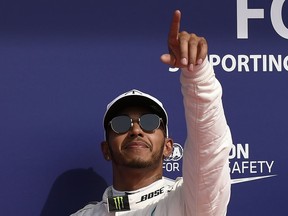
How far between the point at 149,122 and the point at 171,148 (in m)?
0.16

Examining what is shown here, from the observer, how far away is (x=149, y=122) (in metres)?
2.29

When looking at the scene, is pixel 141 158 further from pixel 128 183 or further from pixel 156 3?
pixel 156 3

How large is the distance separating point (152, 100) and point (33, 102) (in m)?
0.41

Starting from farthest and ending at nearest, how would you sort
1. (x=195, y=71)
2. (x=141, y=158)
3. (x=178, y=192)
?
(x=141, y=158), (x=178, y=192), (x=195, y=71)

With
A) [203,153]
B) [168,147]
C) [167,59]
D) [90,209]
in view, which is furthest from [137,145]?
[167,59]

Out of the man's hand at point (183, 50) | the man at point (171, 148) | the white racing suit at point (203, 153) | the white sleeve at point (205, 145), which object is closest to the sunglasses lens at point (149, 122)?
the man at point (171, 148)

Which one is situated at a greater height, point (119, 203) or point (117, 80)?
point (117, 80)

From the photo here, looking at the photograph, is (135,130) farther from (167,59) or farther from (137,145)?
(167,59)

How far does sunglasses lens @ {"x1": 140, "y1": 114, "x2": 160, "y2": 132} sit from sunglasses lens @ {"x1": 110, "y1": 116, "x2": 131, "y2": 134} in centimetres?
4

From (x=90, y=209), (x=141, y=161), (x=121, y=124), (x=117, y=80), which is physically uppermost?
(x=117, y=80)

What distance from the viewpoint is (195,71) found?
1.71 m

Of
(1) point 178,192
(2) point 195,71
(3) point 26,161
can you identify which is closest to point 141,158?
(1) point 178,192

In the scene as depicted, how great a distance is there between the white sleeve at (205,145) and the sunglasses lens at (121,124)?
0.40 meters

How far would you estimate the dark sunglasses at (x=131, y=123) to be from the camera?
2.28 metres
